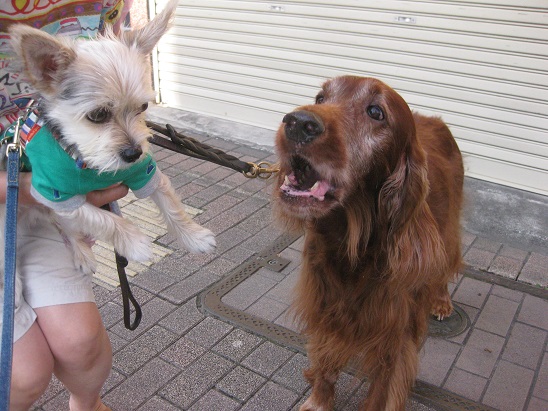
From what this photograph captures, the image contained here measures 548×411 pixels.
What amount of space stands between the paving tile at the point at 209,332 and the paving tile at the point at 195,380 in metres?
0.13

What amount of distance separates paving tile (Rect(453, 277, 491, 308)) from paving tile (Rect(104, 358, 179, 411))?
2196mm

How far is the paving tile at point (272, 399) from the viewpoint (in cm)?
310

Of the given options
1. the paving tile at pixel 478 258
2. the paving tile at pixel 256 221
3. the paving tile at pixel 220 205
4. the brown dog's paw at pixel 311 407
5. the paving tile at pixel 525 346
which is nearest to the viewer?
the brown dog's paw at pixel 311 407

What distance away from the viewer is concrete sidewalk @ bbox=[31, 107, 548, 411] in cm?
318

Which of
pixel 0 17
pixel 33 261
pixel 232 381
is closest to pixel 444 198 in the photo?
pixel 232 381

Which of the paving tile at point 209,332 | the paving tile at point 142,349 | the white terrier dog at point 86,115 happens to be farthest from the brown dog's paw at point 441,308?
the white terrier dog at point 86,115

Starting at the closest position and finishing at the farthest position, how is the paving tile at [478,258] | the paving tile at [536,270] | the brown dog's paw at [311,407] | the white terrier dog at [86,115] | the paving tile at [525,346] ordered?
the white terrier dog at [86,115] < the brown dog's paw at [311,407] < the paving tile at [525,346] < the paving tile at [536,270] < the paving tile at [478,258]

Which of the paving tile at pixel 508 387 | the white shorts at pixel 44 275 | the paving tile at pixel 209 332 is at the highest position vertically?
the white shorts at pixel 44 275

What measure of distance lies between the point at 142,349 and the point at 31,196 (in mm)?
1575

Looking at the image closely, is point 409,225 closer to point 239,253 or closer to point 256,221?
point 239,253

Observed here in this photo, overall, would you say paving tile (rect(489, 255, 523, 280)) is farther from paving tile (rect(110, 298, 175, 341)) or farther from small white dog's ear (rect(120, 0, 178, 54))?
small white dog's ear (rect(120, 0, 178, 54))

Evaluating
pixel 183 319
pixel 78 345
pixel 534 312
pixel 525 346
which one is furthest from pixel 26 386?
pixel 534 312

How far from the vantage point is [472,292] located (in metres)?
4.16

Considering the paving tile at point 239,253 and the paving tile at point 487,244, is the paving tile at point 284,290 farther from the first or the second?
the paving tile at point 487,244
